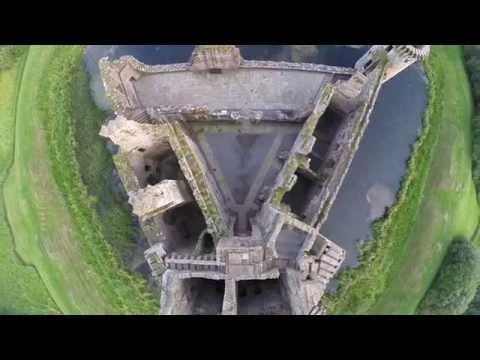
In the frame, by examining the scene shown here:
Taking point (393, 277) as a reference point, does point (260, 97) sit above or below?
above

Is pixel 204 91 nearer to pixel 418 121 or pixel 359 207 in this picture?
pixel 359 207

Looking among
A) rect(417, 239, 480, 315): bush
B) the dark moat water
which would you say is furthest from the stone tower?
rect(417, 239, 480, 315): bush

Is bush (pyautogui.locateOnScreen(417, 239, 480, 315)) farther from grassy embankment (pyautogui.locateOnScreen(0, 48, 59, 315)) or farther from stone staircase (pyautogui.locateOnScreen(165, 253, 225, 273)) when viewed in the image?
grassy embankment (pyautogui.locateOnScreen(0, 48, 59, 315))

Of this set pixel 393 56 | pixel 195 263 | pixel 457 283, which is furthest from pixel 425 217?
pixel 195 263

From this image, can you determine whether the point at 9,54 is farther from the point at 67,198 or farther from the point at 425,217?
the point at 425,217

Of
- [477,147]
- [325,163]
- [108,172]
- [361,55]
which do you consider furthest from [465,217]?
[108,172]
